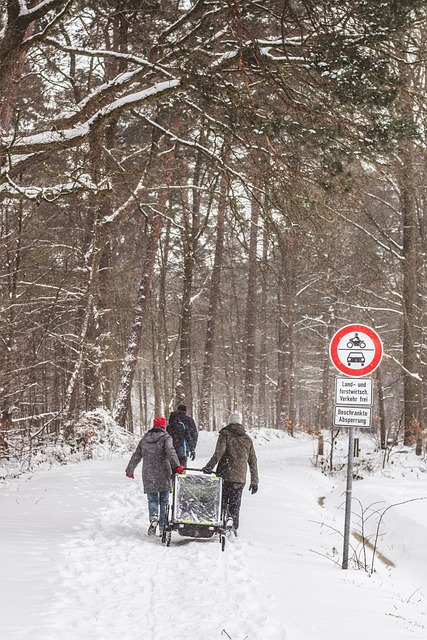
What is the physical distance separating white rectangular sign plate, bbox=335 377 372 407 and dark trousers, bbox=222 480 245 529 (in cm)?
250

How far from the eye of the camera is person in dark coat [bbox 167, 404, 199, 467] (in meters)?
13.8

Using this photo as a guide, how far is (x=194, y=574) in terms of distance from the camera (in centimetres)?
672

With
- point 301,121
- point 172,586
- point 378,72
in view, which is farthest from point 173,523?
point 378,72

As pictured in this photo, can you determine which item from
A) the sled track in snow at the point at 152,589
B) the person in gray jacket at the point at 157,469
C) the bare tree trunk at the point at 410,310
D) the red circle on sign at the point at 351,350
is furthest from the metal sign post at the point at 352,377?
the bare tree trunk at the point at 410,310

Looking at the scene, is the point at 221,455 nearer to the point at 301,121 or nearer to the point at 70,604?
the point at 70,604

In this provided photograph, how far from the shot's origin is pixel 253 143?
27.6ft

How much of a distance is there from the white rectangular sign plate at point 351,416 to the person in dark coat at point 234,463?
80.9 inches

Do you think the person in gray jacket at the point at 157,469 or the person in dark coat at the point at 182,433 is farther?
the person in dark coat at the point at 182,433

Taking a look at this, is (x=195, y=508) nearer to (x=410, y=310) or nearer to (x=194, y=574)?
(x=194, y=574)

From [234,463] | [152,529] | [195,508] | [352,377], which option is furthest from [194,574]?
[352,377]

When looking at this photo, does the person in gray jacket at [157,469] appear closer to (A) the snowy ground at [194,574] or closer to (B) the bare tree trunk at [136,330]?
(A) the snowy ground at [194,574]

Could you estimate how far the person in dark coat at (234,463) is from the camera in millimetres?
9078

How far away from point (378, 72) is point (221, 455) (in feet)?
18.6

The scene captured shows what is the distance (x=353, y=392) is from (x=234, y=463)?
255 centimetres
